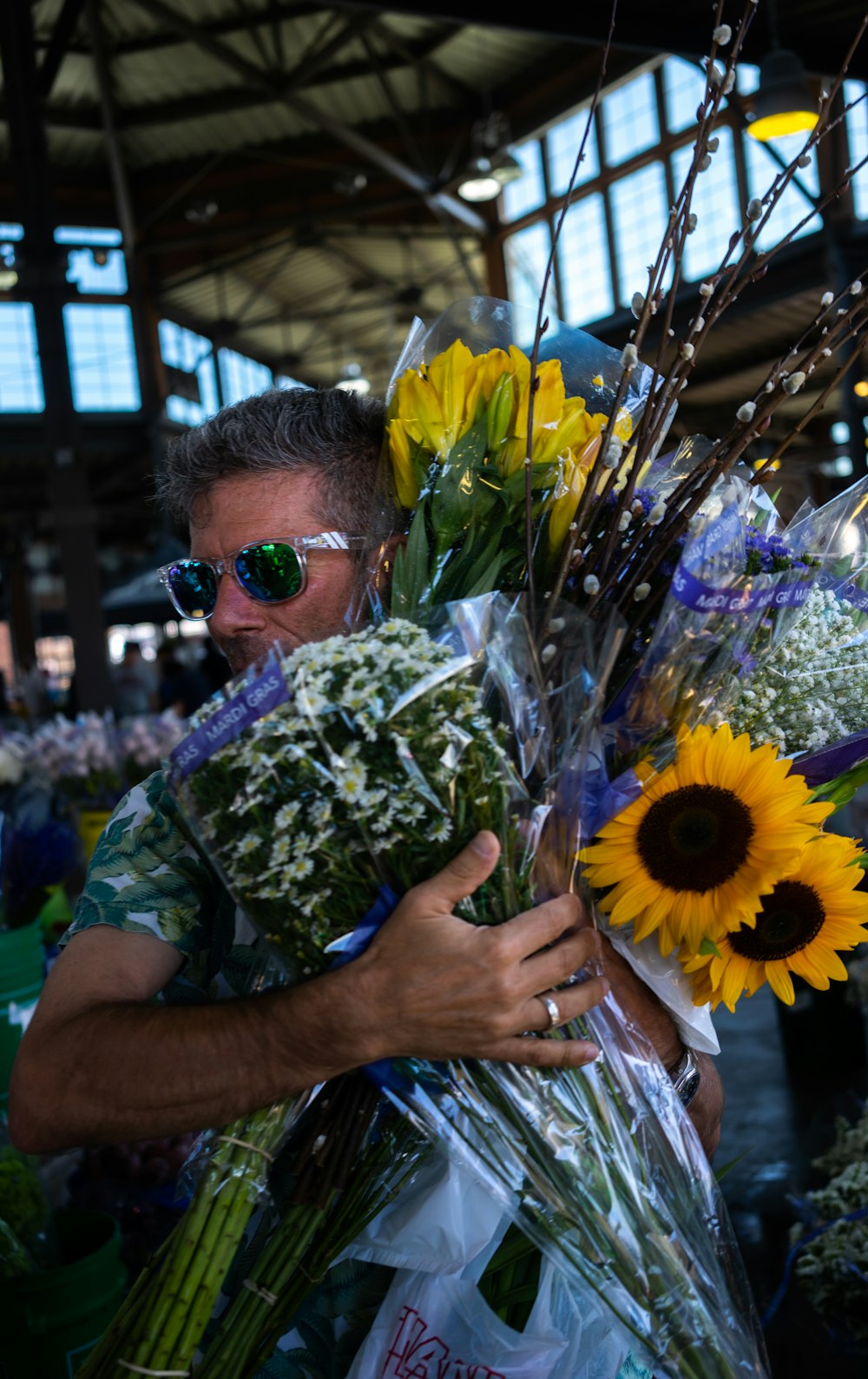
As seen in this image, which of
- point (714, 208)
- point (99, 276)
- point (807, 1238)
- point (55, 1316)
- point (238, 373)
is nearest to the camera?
point (55, 1316)

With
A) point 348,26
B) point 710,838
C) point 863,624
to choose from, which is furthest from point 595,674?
point 348,26

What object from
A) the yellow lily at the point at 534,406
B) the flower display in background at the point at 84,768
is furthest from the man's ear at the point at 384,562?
the flower display in background at the point at 84,768

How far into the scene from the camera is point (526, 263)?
16.7 m

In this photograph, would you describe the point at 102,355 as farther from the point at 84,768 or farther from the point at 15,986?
the point at 15,986

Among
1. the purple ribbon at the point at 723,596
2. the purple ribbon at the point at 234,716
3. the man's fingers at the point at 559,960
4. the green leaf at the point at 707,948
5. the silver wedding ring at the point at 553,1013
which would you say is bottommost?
the silver wedding ring at the point at 553,1013

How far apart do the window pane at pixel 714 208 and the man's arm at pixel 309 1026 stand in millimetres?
12518

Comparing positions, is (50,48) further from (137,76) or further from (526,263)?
(526,263)

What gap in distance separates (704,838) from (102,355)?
1848 cm

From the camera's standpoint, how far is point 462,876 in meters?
0.98

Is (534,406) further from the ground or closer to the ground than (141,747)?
further from the ground

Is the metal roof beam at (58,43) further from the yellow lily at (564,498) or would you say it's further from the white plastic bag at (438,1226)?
the white plastic bag at (438,1226)

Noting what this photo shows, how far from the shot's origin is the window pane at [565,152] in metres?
14.9

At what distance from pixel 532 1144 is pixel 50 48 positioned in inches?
439

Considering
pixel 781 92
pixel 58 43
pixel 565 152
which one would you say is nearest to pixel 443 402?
pixel 781 92
